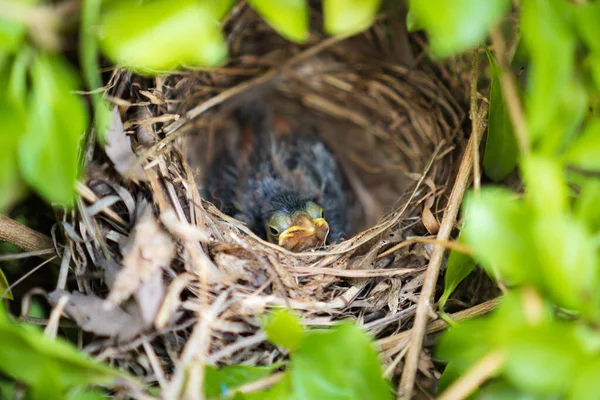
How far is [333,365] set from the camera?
2.74ft

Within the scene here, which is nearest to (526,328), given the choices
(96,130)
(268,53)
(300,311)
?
(300,311)

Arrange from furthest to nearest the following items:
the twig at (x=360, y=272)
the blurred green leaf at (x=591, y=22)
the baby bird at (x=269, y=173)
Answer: the baby bird at (x=269, y=173), the twig at (x=360, y=272), the blurred green leaf at (x=591, y=22)

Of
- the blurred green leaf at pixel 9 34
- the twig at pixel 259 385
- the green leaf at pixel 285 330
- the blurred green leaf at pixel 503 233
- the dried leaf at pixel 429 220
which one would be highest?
the blurred green leaf at pixel 9 34

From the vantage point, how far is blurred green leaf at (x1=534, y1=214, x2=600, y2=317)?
0.66 metres

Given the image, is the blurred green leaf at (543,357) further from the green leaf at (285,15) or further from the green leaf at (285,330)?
the green leaf at (285,15)

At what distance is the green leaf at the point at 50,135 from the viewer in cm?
75

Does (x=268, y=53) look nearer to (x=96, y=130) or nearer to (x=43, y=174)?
(x=96, y=130)

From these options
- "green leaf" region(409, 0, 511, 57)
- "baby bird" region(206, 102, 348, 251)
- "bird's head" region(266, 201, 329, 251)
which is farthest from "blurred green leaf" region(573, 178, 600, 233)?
"baby bird" region(206, 102, 348, 251)

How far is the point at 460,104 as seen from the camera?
1.62m

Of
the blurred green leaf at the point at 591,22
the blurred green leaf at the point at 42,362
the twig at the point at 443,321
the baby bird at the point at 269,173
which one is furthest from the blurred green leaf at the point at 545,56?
the baby bird at the point at 269,173

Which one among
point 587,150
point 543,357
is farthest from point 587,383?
point 587,150

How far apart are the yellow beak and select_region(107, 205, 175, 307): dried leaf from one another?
2.15 feet

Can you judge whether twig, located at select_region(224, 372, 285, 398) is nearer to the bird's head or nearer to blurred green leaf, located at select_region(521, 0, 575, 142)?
blurred green leaf, located at select_region(521, 0, 575, 142)

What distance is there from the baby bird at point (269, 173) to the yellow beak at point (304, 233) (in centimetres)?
18
